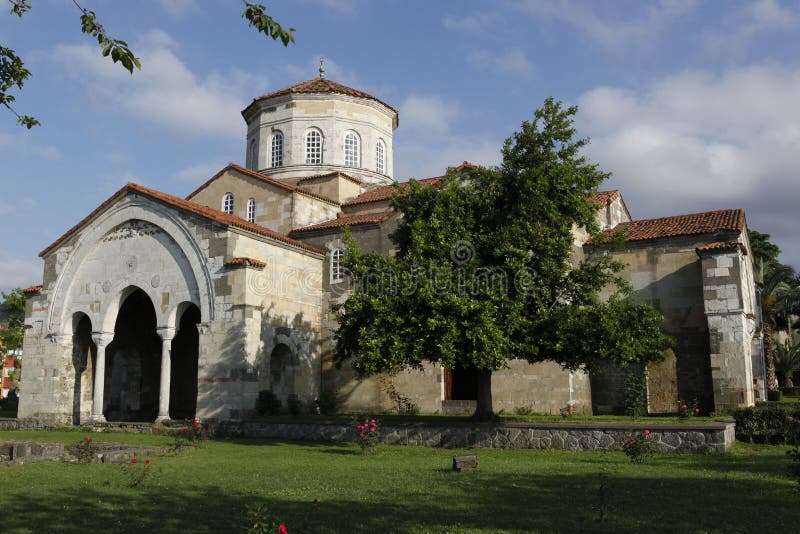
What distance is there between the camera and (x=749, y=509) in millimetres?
8961

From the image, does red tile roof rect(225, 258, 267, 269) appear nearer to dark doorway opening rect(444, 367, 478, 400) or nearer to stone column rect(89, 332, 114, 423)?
stone column rect(89, 332, 114, 423)

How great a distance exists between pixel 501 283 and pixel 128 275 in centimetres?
1417

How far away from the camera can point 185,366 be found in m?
28.8

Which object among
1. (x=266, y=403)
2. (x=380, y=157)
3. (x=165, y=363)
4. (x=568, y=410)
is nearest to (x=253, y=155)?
(x=380, y=157)

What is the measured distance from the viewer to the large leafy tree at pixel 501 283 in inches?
618

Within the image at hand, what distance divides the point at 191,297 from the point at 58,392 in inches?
283

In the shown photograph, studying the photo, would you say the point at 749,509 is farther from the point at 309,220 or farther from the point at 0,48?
the point at 309,220

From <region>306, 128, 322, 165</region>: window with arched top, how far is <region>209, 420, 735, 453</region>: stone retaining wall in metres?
14.5

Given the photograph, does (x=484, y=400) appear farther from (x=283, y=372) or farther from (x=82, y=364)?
(x=82, y=364)

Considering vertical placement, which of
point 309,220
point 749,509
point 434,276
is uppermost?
point 309,220

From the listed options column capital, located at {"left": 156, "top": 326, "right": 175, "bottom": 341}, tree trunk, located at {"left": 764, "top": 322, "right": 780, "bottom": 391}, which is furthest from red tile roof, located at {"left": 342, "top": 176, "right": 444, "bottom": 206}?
tree trunk, located at {"left": 764, "top": 322, "right": 780, "bottom": 391}

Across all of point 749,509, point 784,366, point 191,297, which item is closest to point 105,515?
point 749,509

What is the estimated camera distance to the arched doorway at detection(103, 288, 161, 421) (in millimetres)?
27781

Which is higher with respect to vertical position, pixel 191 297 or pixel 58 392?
pixel 191 297
